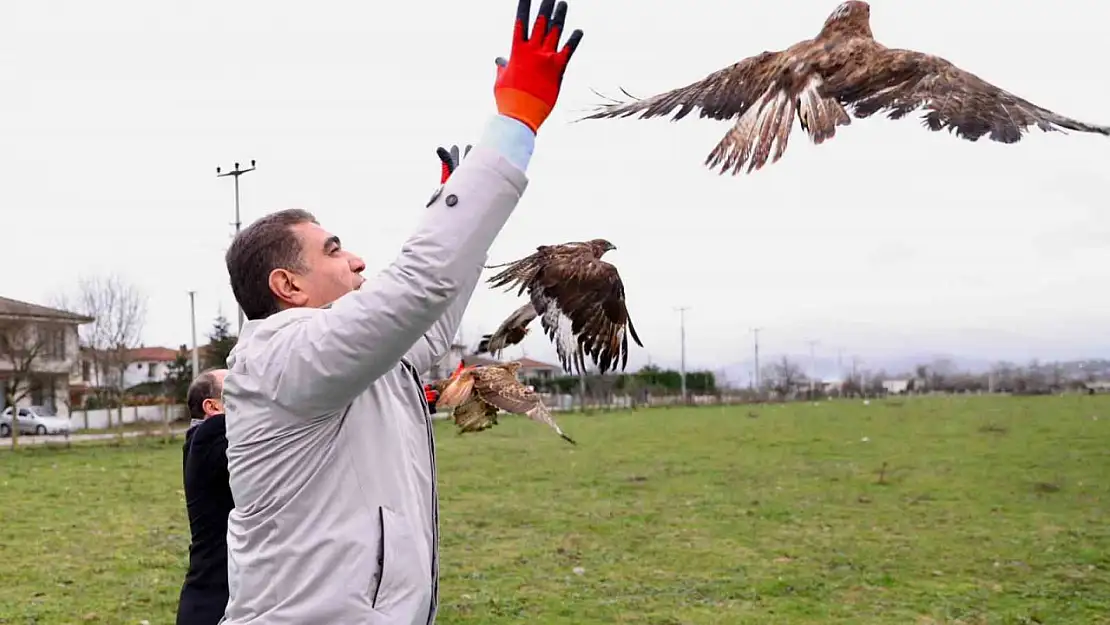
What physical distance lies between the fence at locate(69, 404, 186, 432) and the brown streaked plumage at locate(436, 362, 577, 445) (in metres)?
39.1

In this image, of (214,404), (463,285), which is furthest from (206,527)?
(463,285)

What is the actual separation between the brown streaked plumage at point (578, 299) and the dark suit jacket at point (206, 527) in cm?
139

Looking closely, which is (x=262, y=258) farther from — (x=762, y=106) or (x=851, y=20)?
(x=851, y=20)

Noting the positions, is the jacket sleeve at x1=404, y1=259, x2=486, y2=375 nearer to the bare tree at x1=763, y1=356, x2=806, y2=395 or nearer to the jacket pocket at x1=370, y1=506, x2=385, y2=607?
the jacket pocket at x1=370, y1=506, x2=385, y2=607

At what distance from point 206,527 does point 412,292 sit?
2.36 metres

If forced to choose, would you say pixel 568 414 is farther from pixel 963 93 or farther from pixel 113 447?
pixel 963 93

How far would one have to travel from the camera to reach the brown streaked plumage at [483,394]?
2617mm

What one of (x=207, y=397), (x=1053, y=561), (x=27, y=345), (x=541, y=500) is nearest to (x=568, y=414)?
(x=27, y=345)

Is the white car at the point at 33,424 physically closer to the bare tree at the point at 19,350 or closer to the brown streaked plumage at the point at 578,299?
the bare tree at the point at 19,350

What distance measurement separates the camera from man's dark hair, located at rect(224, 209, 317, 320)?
1819mm

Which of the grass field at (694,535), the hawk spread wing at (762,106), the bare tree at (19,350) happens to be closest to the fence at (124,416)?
the bare tree at (19,350)

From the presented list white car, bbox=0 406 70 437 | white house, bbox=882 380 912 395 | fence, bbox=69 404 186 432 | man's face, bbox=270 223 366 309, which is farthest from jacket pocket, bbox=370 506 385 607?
white house, bbox=882 380 912 395

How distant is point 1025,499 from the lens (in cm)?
1353

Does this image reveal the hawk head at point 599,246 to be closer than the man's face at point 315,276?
No
